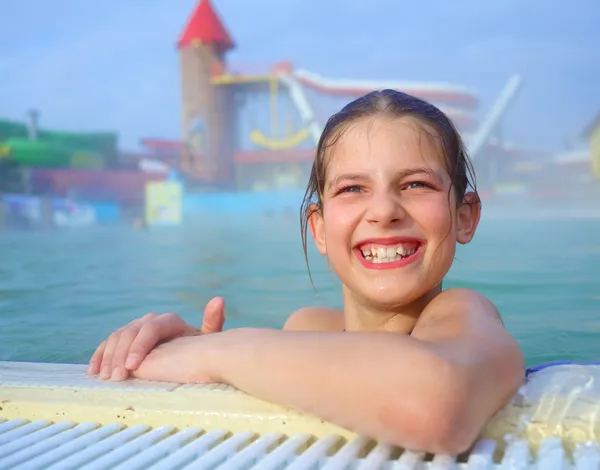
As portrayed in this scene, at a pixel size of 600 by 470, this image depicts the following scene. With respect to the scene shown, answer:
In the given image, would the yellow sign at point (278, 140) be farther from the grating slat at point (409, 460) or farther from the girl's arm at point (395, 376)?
the grating slat at point (409, 460)

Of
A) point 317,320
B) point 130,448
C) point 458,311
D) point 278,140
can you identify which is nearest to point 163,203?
point 278,140

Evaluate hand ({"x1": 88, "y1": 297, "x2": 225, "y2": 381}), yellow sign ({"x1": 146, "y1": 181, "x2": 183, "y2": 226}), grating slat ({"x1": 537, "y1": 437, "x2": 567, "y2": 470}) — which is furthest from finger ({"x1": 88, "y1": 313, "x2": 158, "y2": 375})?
yellow sign ({"x1": 146, "y1": 181, "x2": 183, "y2": 226})

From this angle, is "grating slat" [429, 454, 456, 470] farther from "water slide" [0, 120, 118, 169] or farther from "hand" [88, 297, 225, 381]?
"water slide" [0, 120, 118, 169]

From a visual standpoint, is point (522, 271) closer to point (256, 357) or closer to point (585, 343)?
point (585, 343)

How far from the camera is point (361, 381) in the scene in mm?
1035

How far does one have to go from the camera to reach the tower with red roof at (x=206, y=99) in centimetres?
1706

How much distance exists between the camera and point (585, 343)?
8.54ft

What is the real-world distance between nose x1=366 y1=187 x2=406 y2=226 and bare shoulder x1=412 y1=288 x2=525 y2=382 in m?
0.20

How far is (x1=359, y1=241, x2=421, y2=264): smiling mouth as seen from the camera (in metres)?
1.40

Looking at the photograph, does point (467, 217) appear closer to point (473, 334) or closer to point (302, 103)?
point (473, 334)

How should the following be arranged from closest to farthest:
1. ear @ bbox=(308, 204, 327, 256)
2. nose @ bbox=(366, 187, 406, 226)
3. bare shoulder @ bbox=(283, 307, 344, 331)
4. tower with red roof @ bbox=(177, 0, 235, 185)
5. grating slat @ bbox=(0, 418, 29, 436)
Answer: grating slat @ bbox=(0, 418, 29, 436) → nose @ bbox=(366, 187, 406, 226) → ear @ bbox=(308, 204, 327, 256) → bare shoulder @ bbox=(283, 307, 344, 331) → tower with red roof @ bbox=(177, 0, 235, 185)

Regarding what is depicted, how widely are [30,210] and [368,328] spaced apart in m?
10.4

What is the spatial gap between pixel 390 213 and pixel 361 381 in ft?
1.41

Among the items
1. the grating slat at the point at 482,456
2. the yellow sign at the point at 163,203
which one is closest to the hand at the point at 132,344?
the grating slat at the point at 482,456
